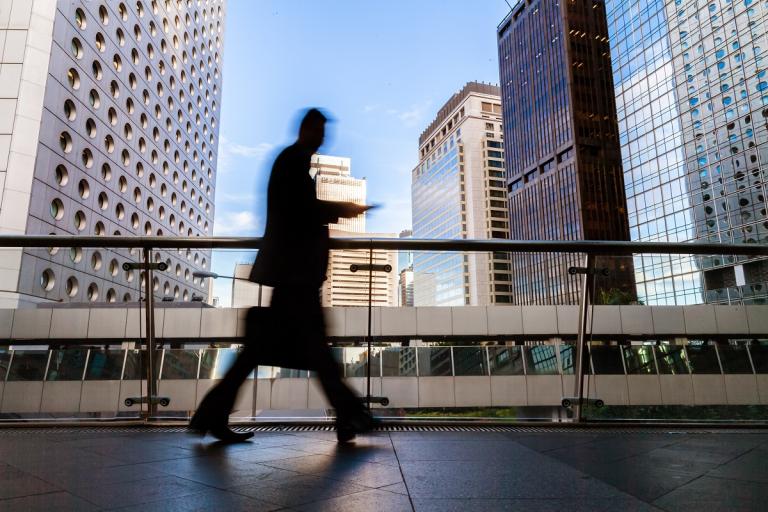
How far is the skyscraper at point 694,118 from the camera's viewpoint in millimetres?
56719

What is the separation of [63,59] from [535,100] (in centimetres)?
8830

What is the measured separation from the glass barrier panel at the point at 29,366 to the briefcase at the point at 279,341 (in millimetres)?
1922

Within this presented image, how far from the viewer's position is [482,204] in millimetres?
135125

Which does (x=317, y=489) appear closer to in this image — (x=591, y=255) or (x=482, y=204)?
(x=591, y=255)

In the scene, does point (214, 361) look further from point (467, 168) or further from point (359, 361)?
point (467, 168)

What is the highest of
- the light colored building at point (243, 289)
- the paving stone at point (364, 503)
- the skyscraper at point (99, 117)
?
the skyscraper at point (99, 117)

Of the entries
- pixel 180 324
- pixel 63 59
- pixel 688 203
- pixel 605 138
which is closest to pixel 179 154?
pixel 63 59

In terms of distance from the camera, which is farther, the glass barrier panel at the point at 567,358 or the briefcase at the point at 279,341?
the glass barrier panel at the point at 567,358

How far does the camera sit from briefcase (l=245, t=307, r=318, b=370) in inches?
108

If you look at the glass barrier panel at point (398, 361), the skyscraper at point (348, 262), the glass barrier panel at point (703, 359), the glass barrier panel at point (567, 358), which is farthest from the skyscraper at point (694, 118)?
the glass barrier panel at point (398, 361)

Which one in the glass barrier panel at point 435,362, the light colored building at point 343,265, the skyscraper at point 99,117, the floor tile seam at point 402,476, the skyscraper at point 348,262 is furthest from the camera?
the skyscraper at point 99,117

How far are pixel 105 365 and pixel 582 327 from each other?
359 centimetres

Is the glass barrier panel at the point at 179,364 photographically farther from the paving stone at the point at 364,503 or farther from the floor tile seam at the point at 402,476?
the paving stone at the point at 364,503

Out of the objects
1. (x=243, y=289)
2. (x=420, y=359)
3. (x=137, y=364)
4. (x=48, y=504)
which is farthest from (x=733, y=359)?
(x=137, y=364)
